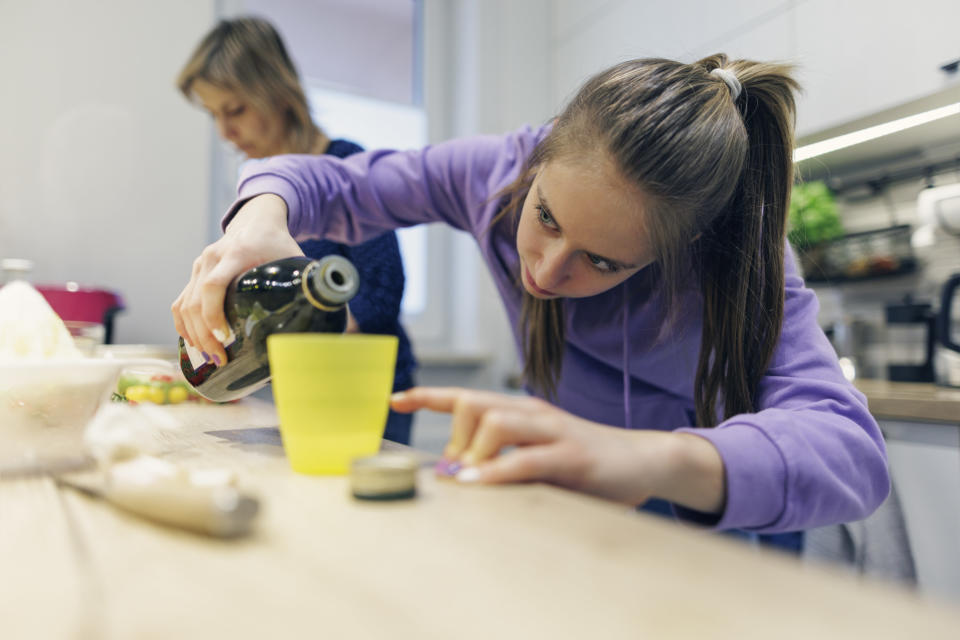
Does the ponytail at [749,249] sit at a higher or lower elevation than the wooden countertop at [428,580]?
higher

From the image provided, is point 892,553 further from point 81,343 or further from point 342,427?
point 81,343

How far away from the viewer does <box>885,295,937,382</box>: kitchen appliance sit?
5.57 feet

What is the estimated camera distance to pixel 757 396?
0.76 meters

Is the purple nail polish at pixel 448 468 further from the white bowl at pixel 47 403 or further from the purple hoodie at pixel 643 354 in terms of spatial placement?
the white bowl at pixel 47 403

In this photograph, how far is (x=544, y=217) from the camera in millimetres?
807

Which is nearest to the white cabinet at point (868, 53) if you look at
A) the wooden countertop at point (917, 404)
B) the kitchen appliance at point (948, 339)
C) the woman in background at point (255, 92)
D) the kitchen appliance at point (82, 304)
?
the kitchen appliance at point (948, 339)

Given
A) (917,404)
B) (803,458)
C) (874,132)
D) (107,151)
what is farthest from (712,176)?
(107,151)

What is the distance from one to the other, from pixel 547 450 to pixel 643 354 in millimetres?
523

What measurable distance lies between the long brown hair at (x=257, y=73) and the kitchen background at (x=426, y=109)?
2.43ft

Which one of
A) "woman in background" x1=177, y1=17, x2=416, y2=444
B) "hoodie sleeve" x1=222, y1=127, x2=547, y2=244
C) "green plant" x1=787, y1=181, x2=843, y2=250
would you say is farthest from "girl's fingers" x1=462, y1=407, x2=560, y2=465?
"green plant" x1=787, y1=181, x2=843, y2=250

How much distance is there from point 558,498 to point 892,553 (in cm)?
138

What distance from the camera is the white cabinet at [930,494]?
4.46ft

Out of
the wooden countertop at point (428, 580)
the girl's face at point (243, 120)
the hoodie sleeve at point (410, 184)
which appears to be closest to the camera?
the wooden countertop at point (428, 580)

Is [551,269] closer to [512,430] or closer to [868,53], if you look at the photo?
[512,430]
